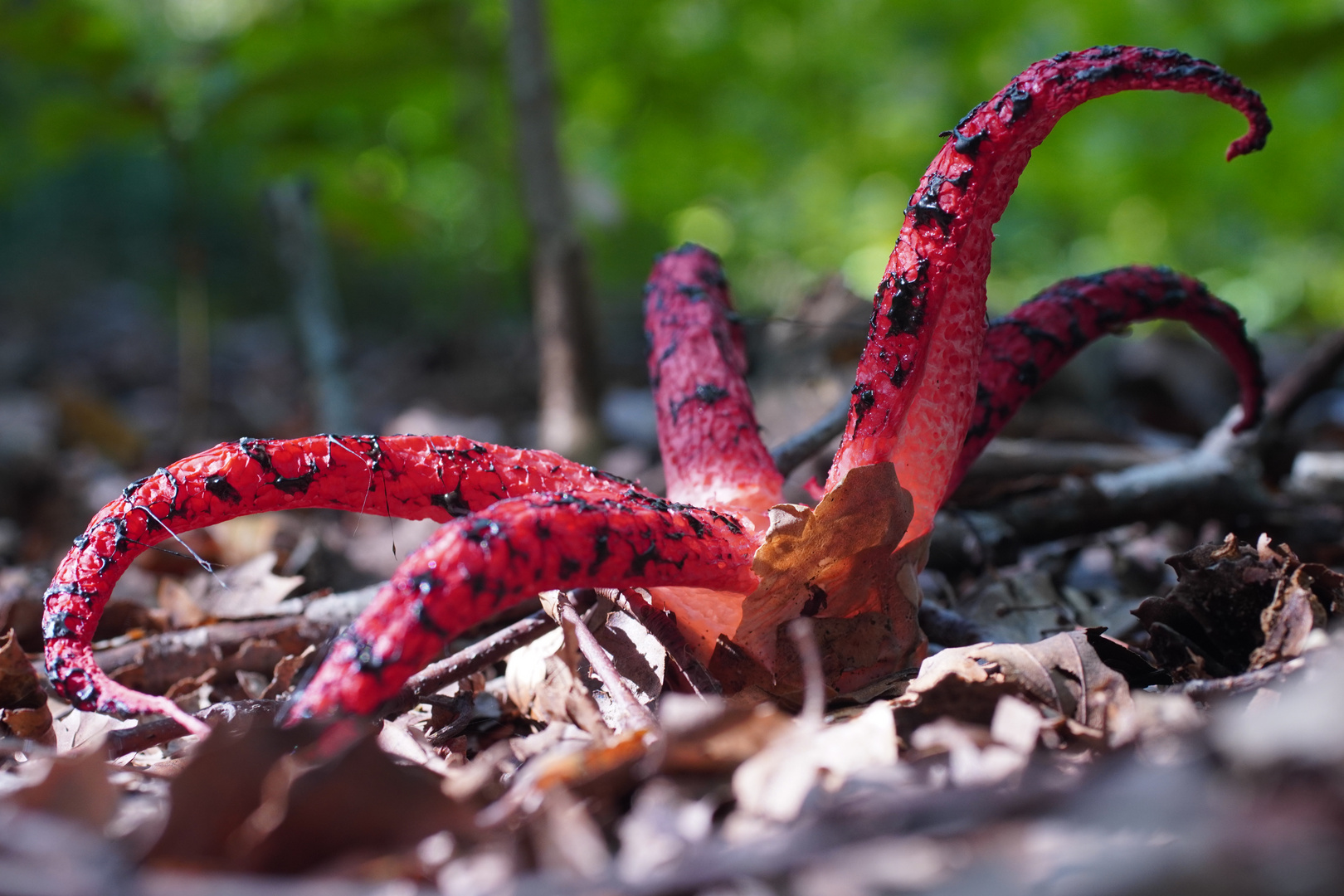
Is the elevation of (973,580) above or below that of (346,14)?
below

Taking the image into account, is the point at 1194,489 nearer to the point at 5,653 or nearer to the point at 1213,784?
the point at 1213,784

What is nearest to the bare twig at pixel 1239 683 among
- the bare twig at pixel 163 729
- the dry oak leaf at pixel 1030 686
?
the dry oak leaf at pixel 1030 686

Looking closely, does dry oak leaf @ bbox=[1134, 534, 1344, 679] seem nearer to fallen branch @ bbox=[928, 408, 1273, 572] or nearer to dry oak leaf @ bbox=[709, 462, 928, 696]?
dry oak leaf @ bbox=[709, 462, 928, 696]

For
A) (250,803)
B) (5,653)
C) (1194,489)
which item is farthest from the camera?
(1194,489)

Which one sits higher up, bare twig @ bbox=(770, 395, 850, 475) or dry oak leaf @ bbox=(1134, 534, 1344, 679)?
bare twig @ bbox=(770, 395, 850, 475)

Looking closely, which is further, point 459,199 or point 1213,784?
point 459,199

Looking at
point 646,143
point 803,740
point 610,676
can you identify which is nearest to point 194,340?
point 646,143

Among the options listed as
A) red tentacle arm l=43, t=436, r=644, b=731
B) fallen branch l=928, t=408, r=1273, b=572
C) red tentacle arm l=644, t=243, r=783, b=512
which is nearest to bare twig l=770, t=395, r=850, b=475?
fallen branch l=928, t=408, r=1273, b=572

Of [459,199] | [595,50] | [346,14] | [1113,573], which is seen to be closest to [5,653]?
[1113,573]
